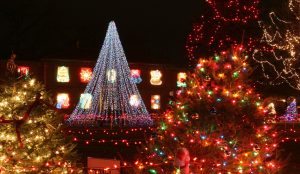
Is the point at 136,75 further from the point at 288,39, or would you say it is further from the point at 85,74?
the point at 288,39

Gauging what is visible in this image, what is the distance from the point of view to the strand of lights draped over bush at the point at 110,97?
35594 mm

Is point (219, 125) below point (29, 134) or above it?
above

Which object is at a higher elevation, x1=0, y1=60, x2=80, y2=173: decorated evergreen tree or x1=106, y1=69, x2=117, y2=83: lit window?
x1=106, y1=69, x2=117, y2=83: lit window

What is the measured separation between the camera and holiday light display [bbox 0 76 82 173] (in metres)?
8.95

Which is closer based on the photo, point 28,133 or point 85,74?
point 28,133

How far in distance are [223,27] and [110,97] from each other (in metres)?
15.2

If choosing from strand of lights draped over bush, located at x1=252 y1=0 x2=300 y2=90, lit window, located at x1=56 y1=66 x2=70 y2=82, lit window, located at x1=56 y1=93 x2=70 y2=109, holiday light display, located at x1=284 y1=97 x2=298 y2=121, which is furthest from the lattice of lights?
holiday light display, located at x1=284 y1=97 x2=298 y2=121

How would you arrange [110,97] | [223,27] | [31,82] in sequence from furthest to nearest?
[110,97]
[223,27]
[31,82]

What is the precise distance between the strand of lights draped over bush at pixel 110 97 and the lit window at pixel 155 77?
21.3 ft

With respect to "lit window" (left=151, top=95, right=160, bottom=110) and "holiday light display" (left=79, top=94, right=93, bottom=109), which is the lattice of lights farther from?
"lit window" (left=151, top=95, right=160, bottom=110)

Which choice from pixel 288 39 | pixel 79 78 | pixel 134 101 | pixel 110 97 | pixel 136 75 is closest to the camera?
pixel 288 39

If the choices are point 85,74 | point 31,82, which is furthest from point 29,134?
point 85,74

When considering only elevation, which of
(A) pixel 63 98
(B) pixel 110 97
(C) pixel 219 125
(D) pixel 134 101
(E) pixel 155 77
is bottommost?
(C) pixel 219 125

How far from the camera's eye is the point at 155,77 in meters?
47.3
